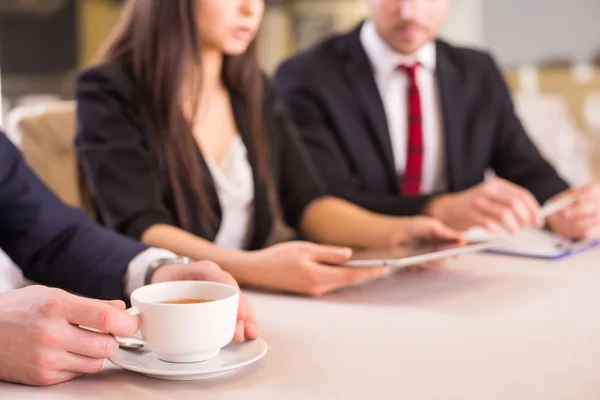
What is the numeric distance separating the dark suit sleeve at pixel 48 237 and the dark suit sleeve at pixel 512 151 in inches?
45.3

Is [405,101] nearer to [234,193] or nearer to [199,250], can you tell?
[234,193]

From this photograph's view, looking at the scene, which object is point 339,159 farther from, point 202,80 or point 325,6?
point 325,6

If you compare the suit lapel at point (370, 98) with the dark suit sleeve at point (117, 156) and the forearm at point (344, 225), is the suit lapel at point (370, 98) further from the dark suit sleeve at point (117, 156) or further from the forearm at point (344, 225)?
the dark suit sleeve at point (117, 156)

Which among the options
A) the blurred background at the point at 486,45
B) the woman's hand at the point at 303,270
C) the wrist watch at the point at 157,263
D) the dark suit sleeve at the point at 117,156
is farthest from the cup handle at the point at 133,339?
the blurred background at the point at 486,45

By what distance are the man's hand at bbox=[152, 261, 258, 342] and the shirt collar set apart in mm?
1061

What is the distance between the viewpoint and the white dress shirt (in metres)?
1.85

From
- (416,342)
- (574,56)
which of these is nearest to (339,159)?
(416,342)

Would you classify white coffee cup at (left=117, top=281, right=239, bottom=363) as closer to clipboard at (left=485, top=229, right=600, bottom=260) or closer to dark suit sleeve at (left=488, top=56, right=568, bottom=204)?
clipboard at (left=485, top=229, right=600, bottom=260)

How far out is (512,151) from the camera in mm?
1925

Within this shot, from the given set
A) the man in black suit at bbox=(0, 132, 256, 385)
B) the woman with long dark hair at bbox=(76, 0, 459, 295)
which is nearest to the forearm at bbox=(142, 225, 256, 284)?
the woman with long dark hair at bbox=(76, 0, 459, 295)

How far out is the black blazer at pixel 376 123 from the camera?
181cm

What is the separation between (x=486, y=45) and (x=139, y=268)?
4.19 m

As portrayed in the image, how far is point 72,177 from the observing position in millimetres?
1619

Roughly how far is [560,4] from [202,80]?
3.60 m
